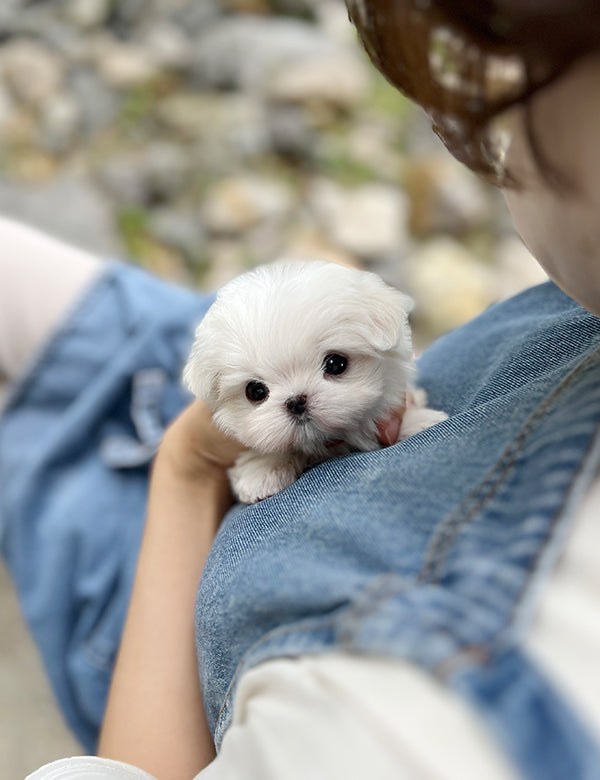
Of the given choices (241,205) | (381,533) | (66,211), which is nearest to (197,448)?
(381,533)

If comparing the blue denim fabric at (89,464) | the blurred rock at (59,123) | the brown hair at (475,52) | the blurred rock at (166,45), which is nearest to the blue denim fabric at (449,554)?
the brown hair at (475,52)

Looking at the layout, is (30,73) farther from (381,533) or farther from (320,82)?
(381,533)

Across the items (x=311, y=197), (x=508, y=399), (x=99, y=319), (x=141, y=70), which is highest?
(x=141, y=70)

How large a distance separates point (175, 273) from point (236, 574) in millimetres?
2823

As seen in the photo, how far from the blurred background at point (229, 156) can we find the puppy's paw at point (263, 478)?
235 centimetres

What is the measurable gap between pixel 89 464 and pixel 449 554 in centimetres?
94

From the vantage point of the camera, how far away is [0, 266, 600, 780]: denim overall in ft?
1.50

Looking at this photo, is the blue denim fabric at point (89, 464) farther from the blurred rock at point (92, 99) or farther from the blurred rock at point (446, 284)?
the blurred rock at point (92, 99)

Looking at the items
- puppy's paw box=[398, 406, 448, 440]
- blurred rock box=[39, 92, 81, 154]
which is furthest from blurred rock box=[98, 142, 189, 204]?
puppy's paw box=[398, 406, 448, 440]

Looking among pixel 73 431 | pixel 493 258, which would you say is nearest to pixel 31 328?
pixel 73 431

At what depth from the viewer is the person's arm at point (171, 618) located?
2.80 ft

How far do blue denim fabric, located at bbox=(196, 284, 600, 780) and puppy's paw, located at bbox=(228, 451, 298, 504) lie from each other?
1.9 inches

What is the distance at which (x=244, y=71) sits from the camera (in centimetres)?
433

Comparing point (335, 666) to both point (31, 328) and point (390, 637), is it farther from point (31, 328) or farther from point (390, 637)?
point (31, 328)
